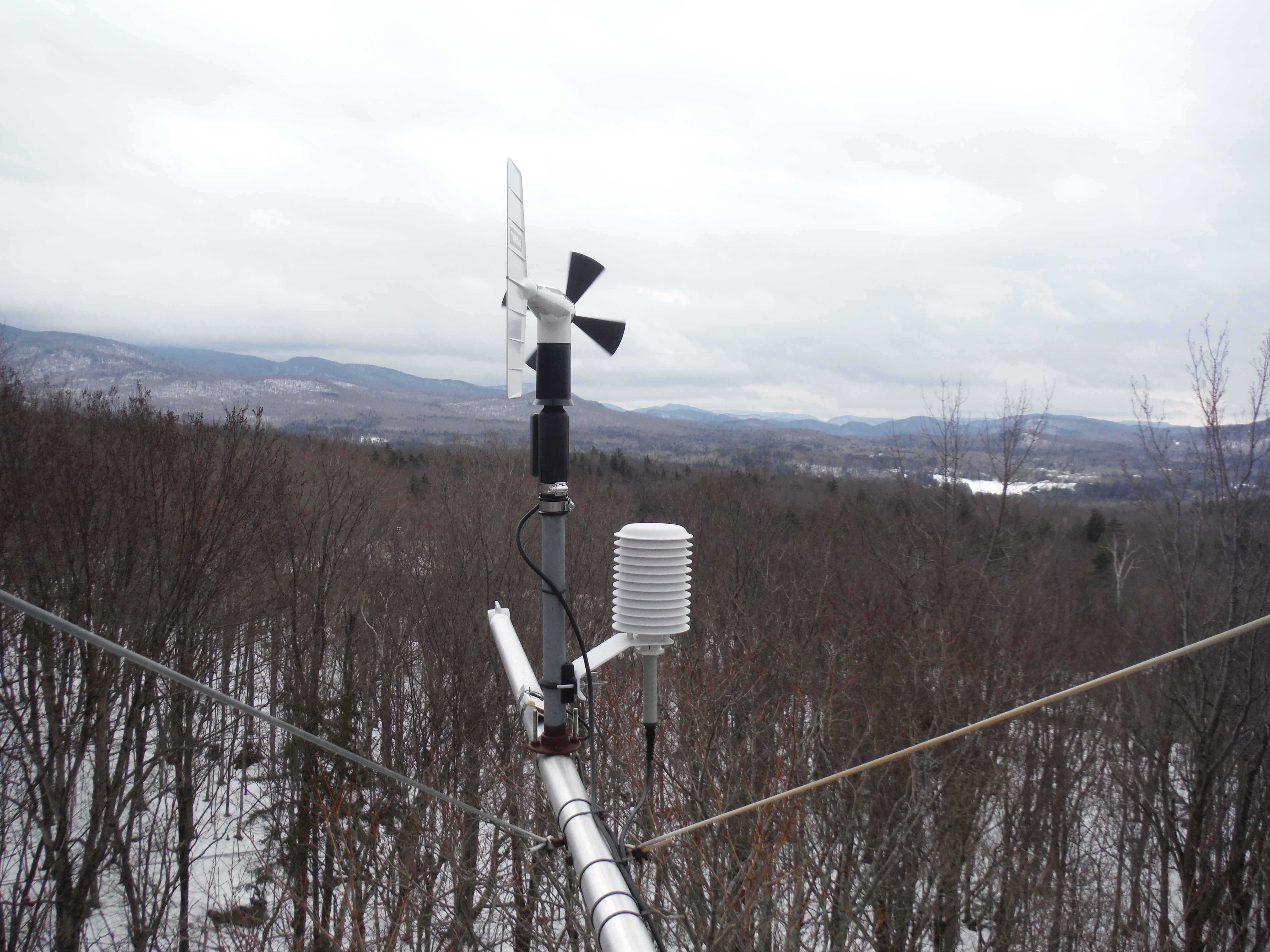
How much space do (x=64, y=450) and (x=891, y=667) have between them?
59.9ft

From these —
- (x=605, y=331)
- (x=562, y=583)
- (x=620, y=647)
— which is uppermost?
(x=605, y=331)

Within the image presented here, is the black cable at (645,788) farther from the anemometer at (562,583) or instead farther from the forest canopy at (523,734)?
the forest canopy at (523,734)

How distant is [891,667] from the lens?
57.2 ft

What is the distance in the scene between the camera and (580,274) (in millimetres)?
4141

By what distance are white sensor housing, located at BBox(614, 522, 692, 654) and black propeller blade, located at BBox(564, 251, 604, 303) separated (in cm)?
149

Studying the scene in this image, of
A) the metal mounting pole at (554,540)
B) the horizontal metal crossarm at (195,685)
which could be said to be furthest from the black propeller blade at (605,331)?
the horizontal metal crossarm at (195,685)

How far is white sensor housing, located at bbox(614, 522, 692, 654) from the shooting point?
3326mm

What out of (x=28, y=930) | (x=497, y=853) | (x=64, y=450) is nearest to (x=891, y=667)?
(x=497, y=853)

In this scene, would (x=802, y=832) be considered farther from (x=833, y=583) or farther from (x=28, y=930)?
(x=833, y=583)

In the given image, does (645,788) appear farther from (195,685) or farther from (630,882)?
(195,685)

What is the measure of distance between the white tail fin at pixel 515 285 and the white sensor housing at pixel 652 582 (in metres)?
0.96

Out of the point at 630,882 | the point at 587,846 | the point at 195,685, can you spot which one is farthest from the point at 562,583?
the point at 195,685

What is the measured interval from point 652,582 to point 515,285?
5.22 ft

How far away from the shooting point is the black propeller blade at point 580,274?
160 inches
